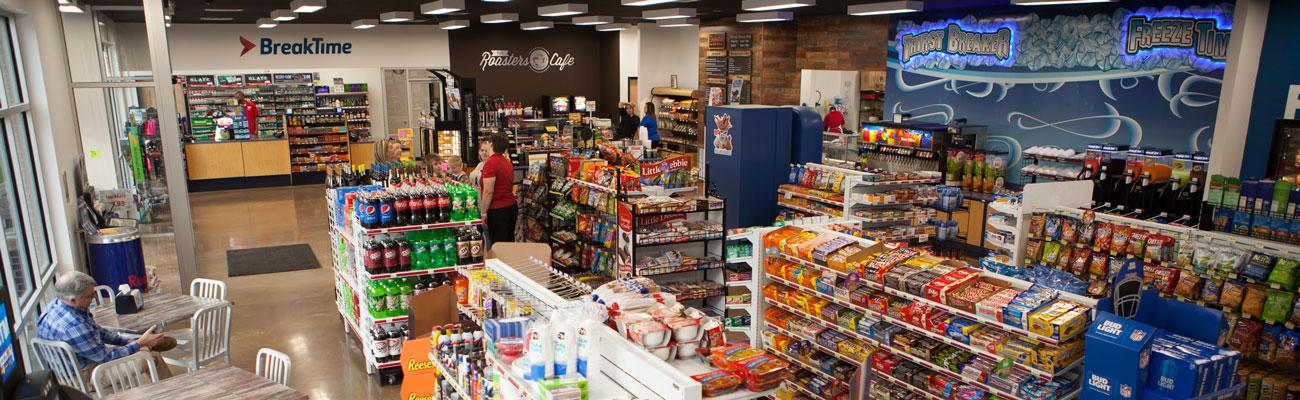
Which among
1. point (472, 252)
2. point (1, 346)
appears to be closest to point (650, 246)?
point (472, 252)

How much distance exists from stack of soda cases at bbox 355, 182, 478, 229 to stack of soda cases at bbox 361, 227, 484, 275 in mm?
150

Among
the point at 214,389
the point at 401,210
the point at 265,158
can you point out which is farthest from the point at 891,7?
the point at 265,158

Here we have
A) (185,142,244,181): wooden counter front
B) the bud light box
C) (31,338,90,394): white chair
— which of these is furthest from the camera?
(185,142,244,181): wooden counter front

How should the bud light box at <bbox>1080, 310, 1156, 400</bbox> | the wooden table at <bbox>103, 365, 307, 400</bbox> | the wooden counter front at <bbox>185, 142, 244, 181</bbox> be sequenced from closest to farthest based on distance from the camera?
1. the bud light box at <bbox>1080, 310, 1156, 400</bbox>
2. the wooden table at <bbox>103, 365, 307, 400</bbox>
3. the wooden counter front at <bbox>185, 142, 244, 181</bbox>

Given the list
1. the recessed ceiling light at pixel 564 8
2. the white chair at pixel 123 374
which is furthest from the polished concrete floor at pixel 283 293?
the recessed ceiling light at pixel 564 8

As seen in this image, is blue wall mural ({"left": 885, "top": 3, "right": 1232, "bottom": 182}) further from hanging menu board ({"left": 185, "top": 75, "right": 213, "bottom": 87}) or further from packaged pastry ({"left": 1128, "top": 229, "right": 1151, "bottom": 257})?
hanging menu board ({"left": 185, "top": 75, "right": 213, "bottom": 87})

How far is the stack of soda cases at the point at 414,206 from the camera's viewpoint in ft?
19.5

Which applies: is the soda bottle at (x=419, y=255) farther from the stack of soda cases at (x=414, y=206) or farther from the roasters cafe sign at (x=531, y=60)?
the roasters cafe sign at (x=531, y=60)

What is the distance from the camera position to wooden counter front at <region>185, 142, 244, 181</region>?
15094mm

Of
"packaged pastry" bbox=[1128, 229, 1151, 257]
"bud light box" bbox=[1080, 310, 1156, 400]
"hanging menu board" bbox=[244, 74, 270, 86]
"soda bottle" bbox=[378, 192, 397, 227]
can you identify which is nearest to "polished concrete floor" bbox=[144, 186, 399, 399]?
"soda bottle" bbox=[378, 192, 397, 227]

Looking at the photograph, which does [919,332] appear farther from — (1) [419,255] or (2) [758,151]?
(2) [758,151]

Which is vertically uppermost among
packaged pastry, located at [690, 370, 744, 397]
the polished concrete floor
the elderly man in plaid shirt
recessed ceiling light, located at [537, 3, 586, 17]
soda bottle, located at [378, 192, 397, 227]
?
recessed ceiling light, located at [537, 3, 586, 17]

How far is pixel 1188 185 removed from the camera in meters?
6.97

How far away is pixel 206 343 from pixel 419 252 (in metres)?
1.57
